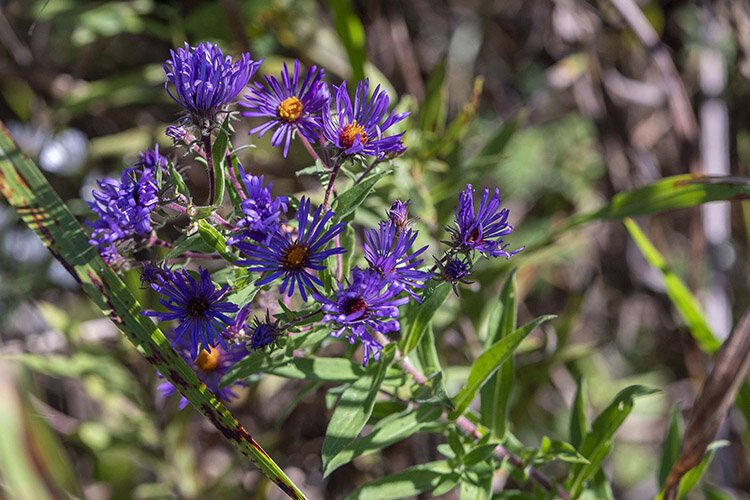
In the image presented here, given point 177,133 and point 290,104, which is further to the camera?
point 290,104

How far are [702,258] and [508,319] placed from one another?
1.01 m

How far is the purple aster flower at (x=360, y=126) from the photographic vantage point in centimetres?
92

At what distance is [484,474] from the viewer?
1.09 meters

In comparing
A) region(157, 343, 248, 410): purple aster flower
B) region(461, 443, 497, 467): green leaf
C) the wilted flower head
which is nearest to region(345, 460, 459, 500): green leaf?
region(461, 443, 497, 467): green leaf

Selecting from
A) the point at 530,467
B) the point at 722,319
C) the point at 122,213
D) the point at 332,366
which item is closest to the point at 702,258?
the point at 722,319

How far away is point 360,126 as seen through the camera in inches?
37.0

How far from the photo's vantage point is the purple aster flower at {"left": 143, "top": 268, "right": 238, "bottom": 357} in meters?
0.86

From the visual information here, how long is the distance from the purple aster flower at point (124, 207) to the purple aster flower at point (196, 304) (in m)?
0.07

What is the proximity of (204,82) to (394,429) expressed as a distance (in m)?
0.52

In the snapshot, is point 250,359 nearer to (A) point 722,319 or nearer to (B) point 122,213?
(B) point 122,213

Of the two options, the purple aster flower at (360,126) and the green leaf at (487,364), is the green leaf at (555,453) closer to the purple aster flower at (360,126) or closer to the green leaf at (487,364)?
the green leaf at (487,364)

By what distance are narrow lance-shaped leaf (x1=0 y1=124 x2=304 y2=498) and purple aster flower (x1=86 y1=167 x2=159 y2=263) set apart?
75 mm

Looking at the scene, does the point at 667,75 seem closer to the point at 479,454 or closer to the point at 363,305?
the point at 479,454

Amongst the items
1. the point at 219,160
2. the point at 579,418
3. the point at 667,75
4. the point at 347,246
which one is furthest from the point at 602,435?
the point at 667,75
